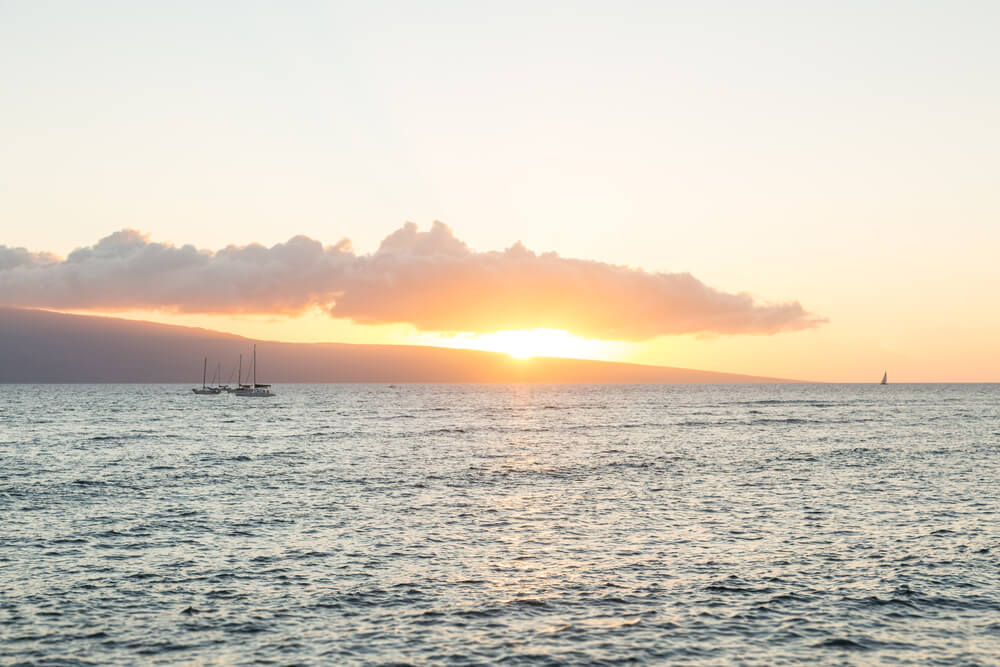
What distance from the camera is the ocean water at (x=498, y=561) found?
26.7m

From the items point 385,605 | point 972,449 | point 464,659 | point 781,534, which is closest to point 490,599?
point 385,605

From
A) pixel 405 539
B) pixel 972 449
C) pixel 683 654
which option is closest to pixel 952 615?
pixel 683 654

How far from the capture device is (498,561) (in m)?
37.7

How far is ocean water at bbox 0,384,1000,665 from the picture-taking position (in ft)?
87.5

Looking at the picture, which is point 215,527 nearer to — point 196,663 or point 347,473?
point 196,663

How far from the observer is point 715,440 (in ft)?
369

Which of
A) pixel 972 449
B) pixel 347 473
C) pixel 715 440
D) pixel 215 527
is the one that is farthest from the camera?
pixel 715 440

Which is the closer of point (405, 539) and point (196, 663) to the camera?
point (196, 663)

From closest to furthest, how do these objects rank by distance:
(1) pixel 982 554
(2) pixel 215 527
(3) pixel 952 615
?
(3) pixel 952 615
(1) pixel 982 554
(2) pixel 215 527

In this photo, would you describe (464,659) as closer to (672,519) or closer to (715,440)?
(672,519)

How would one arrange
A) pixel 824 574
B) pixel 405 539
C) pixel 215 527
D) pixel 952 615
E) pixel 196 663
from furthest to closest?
pixel 215 527
pixel 405 539
pixel 824 574
pixel 952 615
pixel 196 663

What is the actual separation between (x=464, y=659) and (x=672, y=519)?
26.4 metres

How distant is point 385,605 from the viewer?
30812 millimetres

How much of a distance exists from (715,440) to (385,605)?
291 feet
